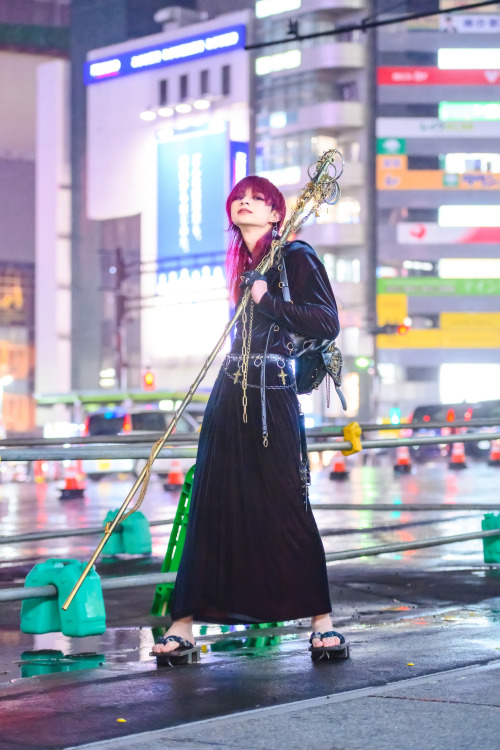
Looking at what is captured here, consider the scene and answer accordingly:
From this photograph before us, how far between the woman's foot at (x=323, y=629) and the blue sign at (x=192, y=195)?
53742 millimetres

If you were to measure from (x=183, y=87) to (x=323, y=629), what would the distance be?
2395 inches

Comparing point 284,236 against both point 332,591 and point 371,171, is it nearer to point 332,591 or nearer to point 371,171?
point 332,591

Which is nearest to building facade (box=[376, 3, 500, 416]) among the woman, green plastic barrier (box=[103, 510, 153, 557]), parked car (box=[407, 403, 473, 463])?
parked car (box=[407, 403, 473, 463])

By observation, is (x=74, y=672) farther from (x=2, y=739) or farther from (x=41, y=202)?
(x=41, y=202)

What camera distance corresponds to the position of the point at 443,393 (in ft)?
213

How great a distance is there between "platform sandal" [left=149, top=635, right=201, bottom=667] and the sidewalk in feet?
3.08

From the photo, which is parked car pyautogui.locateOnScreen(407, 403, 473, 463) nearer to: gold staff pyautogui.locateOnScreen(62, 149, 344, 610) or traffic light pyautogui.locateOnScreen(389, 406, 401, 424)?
traffic light pyautogui.locateOnScreen(389, 406, 401, 424)

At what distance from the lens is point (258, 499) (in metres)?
5.00

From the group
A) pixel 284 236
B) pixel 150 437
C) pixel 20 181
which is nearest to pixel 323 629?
pixel 284 236

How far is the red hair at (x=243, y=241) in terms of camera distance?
5.24 m

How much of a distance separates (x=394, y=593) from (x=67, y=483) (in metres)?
12.8

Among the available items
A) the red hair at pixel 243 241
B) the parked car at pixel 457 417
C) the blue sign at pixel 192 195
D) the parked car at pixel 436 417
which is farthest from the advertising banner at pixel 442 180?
the red hair at pixel 243 241

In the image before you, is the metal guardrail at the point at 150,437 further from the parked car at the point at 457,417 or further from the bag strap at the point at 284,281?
the parked car at the point at 457,417

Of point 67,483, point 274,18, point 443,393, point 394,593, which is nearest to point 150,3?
point 274,18
